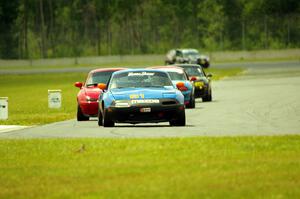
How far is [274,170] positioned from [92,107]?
1490cm

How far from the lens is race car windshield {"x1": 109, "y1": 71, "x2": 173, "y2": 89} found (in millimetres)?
24734

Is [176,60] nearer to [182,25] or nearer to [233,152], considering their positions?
[182,25]

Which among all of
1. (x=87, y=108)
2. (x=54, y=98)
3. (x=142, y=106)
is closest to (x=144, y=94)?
(x=142, y=106)

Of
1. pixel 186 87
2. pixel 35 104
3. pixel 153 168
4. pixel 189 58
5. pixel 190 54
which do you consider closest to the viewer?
pixel 153 168

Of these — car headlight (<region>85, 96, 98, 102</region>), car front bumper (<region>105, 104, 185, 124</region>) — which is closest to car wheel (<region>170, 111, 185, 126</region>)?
car front bumper (<region>105, 104, 185, 124</region>)

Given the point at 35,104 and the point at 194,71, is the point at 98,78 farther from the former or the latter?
the point at 35,104

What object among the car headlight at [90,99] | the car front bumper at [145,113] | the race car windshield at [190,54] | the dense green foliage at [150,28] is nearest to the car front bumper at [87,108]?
the car headlight at [90,99]

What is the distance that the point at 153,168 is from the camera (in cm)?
1464

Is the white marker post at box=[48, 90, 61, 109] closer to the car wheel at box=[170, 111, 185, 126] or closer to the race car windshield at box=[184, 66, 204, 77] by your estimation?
the race car windshield at box=[184, 66, 204, 77]

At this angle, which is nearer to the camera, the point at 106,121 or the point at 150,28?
the point at 106,121

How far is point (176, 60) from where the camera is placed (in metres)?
89.9

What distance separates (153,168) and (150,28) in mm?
106062

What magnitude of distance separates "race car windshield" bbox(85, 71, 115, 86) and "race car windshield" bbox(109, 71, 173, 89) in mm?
5346

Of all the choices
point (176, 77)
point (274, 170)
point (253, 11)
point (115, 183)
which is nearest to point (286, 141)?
point (274, 170)
